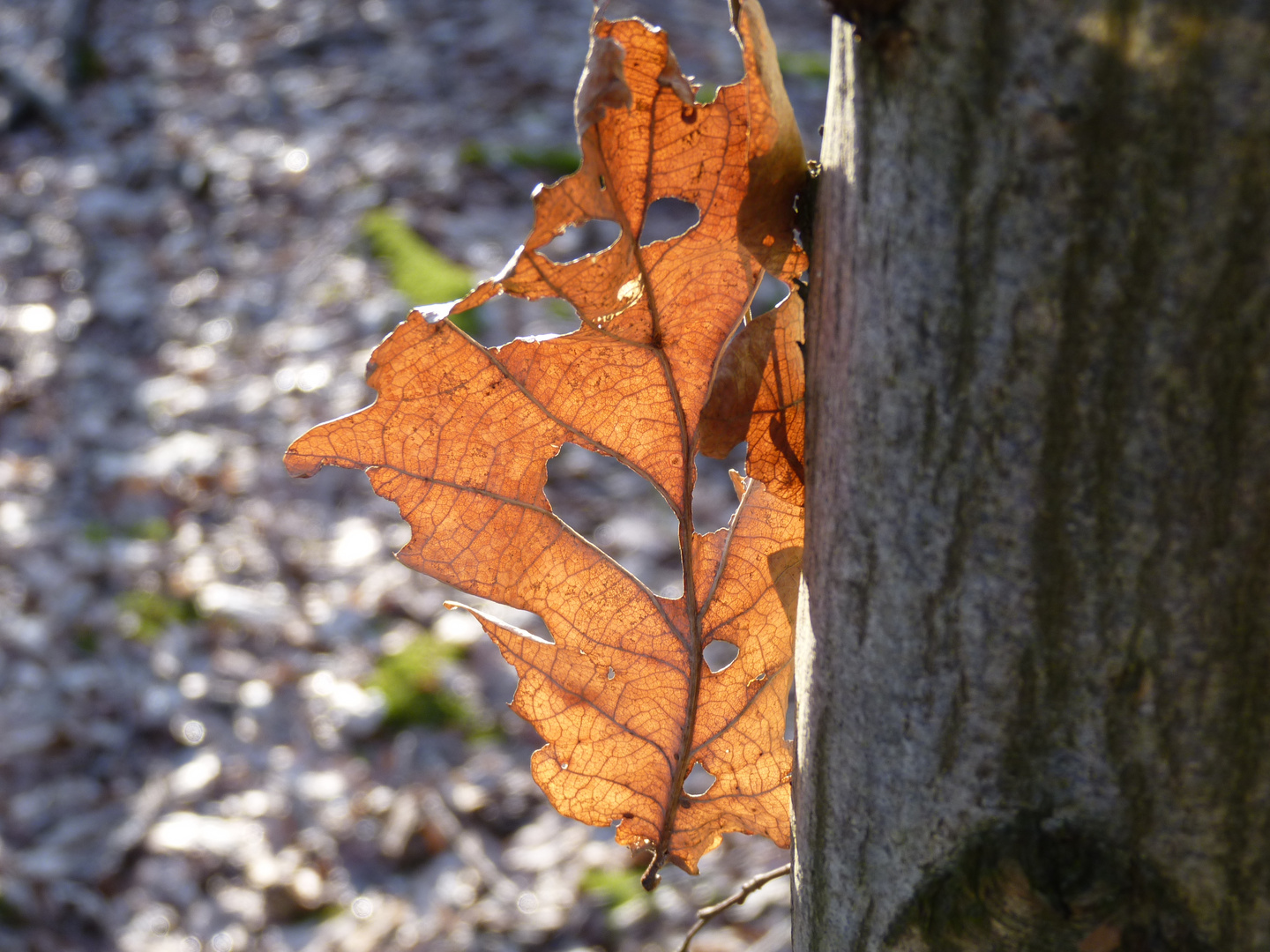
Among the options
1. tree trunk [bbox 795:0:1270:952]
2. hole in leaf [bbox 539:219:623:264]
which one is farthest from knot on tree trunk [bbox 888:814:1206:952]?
hole in leaf [bbox 539:219:623:264]

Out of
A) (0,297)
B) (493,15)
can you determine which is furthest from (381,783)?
(493,15)

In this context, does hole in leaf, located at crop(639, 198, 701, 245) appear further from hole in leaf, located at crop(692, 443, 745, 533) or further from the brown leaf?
the brown leaf

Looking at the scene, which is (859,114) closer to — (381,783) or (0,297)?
(381,783)

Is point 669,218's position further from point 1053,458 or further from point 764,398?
point 1053,458

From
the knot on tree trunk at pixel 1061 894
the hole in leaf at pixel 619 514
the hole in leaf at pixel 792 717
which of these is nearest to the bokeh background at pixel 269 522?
the hole in leaf at pixel 619 514

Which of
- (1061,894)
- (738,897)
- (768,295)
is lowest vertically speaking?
(768,295)

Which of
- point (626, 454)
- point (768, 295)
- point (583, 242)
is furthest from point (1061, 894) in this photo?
point (583, 242)

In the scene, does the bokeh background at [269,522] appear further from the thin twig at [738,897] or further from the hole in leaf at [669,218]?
the thin twig at [738,897]
